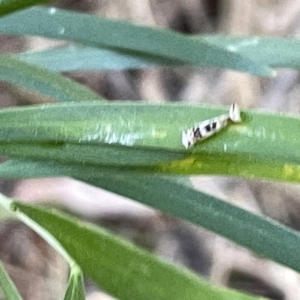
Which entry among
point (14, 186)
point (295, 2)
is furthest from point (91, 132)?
point (295, 2)

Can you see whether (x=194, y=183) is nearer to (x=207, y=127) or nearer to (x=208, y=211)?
(x=208, y=211)

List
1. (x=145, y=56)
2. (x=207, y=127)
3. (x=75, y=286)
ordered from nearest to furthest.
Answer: (x=207, y=127) → (x=75, y=286) → (x=145, y=56)

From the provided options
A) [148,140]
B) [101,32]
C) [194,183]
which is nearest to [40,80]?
[101,32]

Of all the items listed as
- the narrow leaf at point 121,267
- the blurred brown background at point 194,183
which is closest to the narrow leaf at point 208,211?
the narrow leaf at point 121,267

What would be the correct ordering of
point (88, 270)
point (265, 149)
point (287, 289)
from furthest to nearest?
point (287, 289) → point (88, 270) → point (265, 149)

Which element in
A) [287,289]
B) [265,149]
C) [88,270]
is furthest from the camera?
[287,289]

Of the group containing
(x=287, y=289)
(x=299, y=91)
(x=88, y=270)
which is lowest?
(x=88, y=270)

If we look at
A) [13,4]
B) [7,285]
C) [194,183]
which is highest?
[194,183]

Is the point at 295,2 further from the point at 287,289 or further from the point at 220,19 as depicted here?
the point at 287,289
